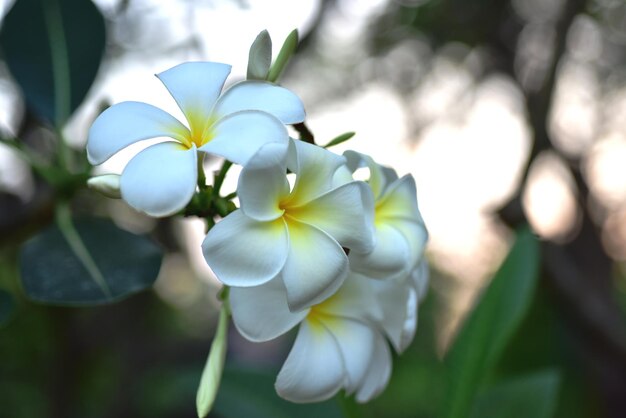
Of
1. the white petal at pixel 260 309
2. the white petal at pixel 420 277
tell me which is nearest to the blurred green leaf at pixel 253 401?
the white petal at pixel 420 277

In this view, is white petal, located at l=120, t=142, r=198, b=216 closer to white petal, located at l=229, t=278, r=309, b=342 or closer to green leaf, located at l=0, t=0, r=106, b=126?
white petal, located at l=229, t=278, r=309, b=342

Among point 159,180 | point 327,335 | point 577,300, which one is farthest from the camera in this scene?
point 577,300

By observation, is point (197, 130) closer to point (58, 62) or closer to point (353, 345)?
point (353, 345)

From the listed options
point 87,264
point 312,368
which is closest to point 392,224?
point 312,368

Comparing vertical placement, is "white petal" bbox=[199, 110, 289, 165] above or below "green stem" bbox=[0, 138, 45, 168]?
above

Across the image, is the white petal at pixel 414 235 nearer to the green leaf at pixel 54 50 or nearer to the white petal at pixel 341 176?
the white petal at pixel 341 176

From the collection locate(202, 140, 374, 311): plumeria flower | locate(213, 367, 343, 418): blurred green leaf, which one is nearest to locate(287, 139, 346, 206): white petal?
locate(202, 140, 374, 311): plumeria flower
